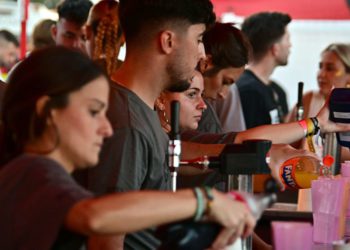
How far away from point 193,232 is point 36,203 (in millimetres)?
314

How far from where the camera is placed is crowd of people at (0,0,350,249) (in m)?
1.85

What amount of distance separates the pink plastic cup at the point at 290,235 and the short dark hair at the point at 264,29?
156 inches

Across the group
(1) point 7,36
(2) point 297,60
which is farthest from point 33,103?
(2) point 297,60

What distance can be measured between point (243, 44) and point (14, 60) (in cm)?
376

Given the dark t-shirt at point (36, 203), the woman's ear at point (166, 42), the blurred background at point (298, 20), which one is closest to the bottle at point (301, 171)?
the woman's ear at point (166, 42)

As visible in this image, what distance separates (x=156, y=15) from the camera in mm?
2781

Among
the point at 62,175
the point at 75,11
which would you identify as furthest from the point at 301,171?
the point at 75,11

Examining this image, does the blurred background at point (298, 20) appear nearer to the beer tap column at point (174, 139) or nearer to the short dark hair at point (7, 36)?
the short dark hair at point (7, 36)

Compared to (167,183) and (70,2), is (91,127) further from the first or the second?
(70,2)

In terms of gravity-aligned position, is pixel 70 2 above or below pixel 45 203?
above

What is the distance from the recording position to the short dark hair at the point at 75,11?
5254 mm

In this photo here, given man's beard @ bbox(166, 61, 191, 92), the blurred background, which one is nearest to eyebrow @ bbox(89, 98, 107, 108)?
man's beard @ bbox(166, 61, 191, 92)

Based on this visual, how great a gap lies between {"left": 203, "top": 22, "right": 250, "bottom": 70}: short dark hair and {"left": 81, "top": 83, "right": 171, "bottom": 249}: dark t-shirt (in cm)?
147

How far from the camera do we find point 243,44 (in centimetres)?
413
